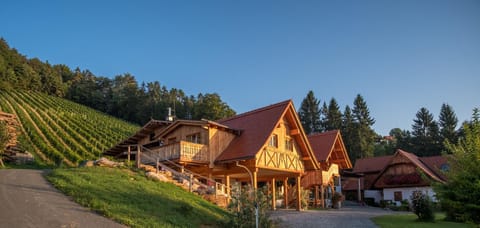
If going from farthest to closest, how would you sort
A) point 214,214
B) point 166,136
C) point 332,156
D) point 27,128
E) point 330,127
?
point 330,127
point 27,128
point 332,156
point 166,136
point 214,214

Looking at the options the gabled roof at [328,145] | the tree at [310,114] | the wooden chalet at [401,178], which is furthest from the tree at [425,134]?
the gabled roof at [328,145]

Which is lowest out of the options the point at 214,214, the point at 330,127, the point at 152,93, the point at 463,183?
the point at 214,214

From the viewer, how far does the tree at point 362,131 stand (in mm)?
60438

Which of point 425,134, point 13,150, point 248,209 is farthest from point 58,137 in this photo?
point 425,134

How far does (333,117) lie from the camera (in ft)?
225

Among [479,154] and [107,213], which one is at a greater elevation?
[479,154]

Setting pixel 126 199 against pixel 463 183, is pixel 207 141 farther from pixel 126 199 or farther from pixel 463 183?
pixel 463 183

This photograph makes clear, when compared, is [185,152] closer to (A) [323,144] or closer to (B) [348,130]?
(A) [323,144]

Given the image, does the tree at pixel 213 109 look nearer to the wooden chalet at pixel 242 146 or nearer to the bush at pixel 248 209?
the wooden chalet at pixel 242 146

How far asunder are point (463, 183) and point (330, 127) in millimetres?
55931

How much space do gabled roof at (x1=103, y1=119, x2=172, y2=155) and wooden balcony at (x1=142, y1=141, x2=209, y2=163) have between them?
14.5 feet

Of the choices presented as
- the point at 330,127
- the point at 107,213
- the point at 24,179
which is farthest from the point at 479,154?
the point at 330,127

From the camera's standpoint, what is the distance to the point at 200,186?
20.1 meters

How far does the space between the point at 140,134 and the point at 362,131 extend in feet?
141
